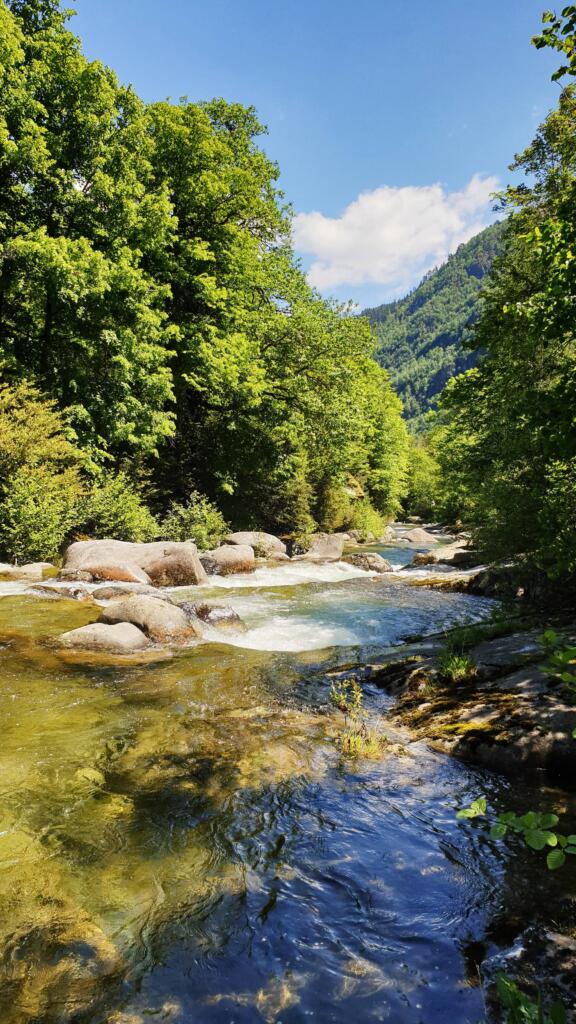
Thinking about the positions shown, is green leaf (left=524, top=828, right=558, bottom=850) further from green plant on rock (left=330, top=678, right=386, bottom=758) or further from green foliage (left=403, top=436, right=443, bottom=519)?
green foliage (left=403, top=436, right=443, bottom=519)

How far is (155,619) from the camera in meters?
9.69

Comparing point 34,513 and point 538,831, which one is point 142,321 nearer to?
point 34,513

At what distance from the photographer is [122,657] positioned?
8.45 metres

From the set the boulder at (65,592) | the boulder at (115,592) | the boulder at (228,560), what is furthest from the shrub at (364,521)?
the boulder at (65,592)

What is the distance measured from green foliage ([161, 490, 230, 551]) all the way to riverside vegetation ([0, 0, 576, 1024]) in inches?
8.5

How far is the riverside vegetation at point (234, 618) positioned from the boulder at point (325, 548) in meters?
0.15

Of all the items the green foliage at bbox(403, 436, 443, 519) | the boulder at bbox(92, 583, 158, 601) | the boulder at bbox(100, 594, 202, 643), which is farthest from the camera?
the green foliage at bbox(403, 436, 443, 519)

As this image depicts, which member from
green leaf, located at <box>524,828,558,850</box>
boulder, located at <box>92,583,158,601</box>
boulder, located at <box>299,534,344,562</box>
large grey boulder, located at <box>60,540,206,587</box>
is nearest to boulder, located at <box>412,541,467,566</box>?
boulder, located at <box>299,534,344,562</box>

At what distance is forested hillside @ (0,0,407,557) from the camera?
15703mm

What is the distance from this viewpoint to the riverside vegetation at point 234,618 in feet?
9.73

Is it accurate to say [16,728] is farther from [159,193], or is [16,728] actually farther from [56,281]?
[159,193]

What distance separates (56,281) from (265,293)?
12451 millimetres

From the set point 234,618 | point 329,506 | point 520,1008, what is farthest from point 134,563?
point 329,506

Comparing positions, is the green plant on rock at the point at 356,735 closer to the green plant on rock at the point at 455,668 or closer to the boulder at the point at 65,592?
the green plant on rock at the point at 455,668
